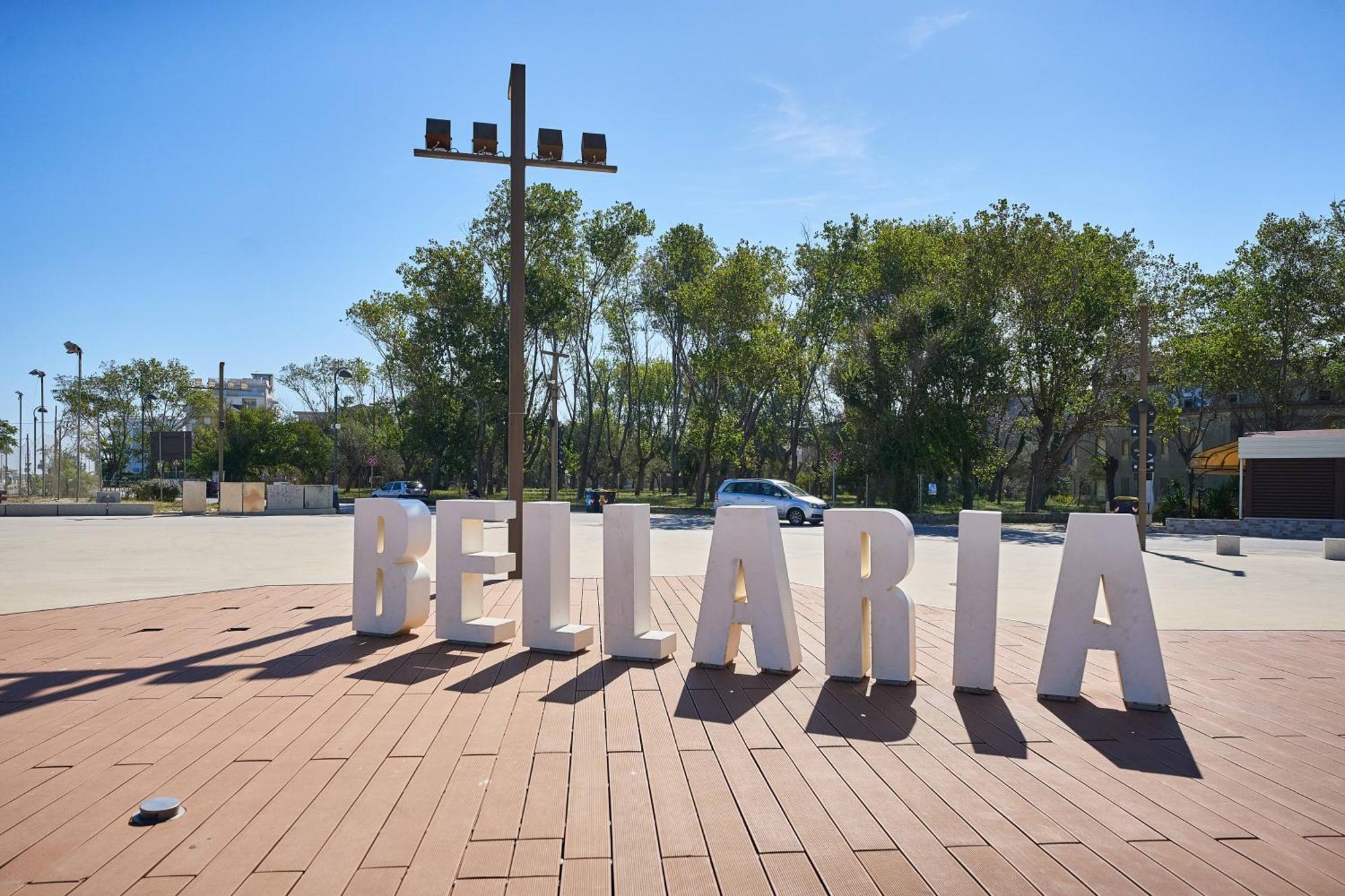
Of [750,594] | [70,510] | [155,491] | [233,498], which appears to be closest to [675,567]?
[750,594]

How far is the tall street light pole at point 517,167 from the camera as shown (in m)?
11.0

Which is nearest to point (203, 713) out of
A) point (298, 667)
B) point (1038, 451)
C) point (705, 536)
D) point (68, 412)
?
point (298, 667)

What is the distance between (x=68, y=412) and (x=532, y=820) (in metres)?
70.4

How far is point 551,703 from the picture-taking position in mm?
5742

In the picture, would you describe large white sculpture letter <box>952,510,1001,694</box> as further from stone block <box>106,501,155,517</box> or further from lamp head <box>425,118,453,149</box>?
stone block <box>106,501,155,517</box>

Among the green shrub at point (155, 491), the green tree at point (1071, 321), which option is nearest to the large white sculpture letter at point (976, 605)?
the green tree at point (1071, 321)

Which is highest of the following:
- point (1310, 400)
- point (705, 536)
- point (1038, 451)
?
point (1310, 400)

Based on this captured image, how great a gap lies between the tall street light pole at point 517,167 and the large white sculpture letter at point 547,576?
12.7ft

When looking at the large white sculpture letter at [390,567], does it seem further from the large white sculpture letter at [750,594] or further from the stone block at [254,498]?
the stone block at [254,498]

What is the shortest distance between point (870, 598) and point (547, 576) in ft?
8.47

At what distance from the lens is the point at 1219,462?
3173 centimetres

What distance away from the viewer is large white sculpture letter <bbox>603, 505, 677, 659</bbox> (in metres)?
6.93

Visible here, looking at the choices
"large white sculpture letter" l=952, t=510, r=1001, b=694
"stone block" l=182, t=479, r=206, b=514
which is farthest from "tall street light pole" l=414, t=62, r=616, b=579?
"stone block" l=182, t=479, r=206, b=514

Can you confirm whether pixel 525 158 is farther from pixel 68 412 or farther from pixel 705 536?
pixel 68 412
